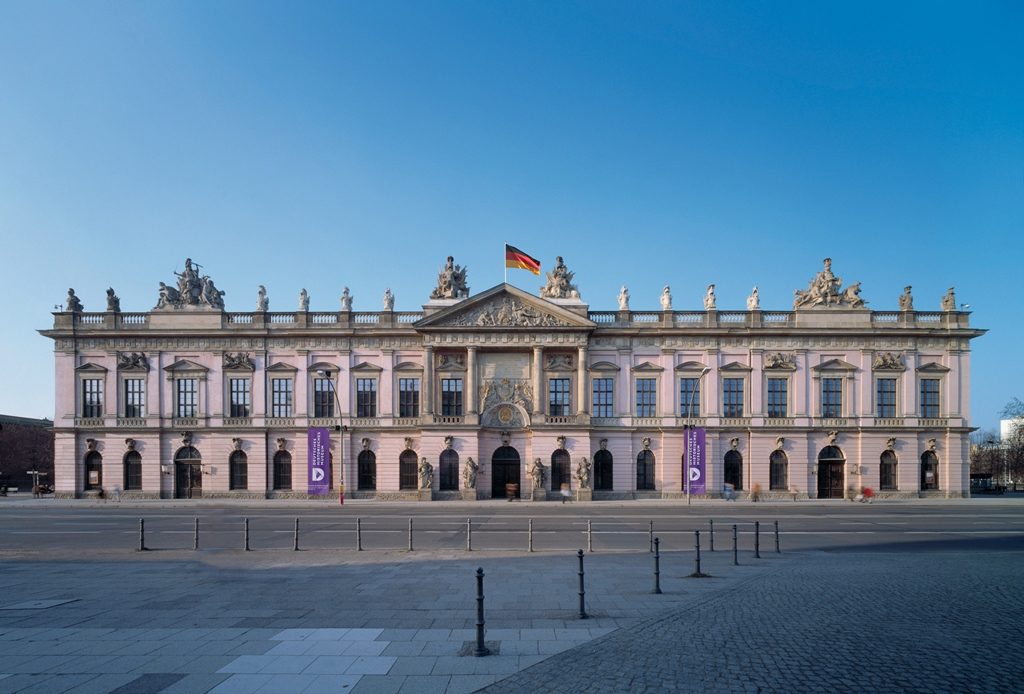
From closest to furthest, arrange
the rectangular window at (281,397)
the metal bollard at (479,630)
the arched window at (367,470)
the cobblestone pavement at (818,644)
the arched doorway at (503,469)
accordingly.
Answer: the cobblestone pavement at (818,644) < the metal bollard at (479,630) < the arched doorway at (503,469) < the arched window at (367,470) < the rectangular window at (281,397)

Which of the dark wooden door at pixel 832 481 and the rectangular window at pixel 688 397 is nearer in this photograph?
the dark wooden door at pixel 832 481

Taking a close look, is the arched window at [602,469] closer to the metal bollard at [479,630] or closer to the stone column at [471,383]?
the stone column at [471,383]

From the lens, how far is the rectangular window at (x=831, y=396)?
4484 centimetres

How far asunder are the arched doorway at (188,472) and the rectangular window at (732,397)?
1557 inches

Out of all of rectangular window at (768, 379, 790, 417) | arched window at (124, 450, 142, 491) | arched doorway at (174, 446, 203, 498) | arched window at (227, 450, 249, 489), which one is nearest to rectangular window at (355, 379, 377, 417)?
arched window at (227, 450, 249, 489)

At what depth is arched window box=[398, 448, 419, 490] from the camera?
44.8 metres

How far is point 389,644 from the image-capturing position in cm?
964

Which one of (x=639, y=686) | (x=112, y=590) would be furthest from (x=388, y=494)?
(x=639, y=686)

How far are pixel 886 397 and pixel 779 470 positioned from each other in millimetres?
9700

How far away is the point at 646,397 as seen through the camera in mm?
44969

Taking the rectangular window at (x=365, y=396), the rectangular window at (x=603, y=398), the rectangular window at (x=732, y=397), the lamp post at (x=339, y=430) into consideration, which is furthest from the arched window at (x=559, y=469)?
the lamp post at (x=339, y=430)

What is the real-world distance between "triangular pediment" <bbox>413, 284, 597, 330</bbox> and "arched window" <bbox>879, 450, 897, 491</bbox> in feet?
77.7

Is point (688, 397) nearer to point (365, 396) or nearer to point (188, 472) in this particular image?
point (365, 396)

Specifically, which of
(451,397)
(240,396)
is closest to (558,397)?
(451,397)
